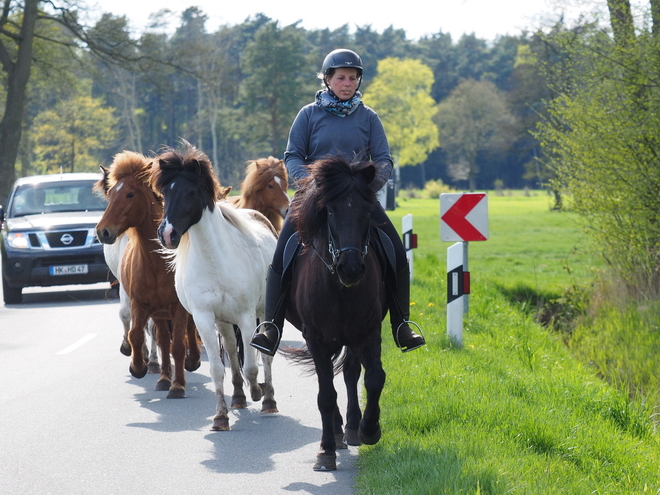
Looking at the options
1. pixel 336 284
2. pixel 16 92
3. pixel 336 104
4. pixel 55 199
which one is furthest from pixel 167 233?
pixel 16 92

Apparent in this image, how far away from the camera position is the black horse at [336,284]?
5.53 m

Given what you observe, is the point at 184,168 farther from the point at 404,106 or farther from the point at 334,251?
the point at 404,106

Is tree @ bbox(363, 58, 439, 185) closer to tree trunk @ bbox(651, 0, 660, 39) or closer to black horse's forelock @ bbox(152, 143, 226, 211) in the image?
tree trunk @ bbox(651, 0, 660, 39)

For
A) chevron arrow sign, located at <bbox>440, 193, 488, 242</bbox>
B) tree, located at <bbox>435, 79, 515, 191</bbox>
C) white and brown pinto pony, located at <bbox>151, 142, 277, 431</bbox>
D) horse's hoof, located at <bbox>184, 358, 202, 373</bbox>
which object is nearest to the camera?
white and brown pinto pony, located at <bbox>151, 142, 277, 431</bbox>

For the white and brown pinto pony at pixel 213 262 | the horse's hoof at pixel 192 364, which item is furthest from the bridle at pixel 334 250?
the horse's hoof at pixel 192 364

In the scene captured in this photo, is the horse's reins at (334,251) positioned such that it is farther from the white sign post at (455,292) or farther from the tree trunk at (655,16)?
the tree trunk at (655,16)

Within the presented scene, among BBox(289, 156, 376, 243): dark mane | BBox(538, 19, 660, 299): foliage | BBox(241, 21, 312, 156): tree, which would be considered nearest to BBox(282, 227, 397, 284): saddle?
BBox(289, 156, 376, 243): dark mane

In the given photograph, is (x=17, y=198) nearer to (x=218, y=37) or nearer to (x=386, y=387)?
(x=386, y=387)

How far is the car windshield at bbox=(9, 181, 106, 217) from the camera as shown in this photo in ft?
58.5

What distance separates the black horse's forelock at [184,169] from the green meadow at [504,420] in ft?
7.35

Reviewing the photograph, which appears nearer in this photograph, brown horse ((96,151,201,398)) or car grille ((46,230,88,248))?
brown horse ((96,151,201,398))

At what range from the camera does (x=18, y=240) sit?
1650 cm

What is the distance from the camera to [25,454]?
6309mm

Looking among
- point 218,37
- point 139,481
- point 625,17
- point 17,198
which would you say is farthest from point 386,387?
point 218,37
